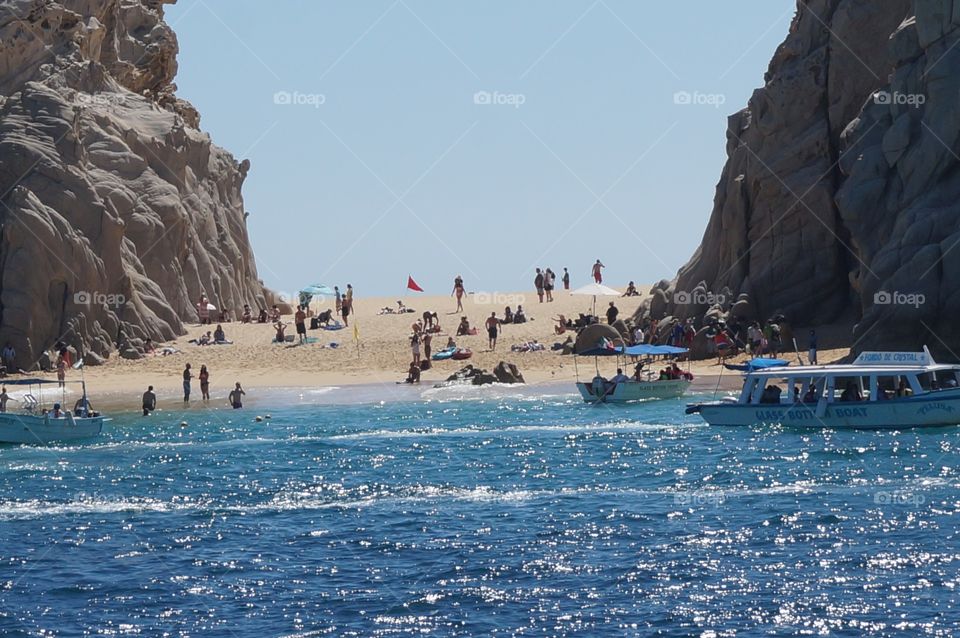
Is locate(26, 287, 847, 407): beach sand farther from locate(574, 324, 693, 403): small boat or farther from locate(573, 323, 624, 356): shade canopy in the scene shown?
locate(574, 324, 693, 403): small boat

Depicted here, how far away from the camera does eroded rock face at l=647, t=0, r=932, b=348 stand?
1982 inches

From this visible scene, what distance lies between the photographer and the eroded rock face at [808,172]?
50.3 metres

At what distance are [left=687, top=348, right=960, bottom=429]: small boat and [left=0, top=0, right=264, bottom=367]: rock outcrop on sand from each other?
88.6ft

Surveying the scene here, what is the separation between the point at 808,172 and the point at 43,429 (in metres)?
28.5

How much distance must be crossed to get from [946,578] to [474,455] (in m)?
15.9

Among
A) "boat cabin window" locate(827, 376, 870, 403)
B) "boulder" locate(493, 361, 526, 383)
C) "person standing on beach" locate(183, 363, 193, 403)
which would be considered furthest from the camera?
"boulder" locate(493, 361, 526, 383)

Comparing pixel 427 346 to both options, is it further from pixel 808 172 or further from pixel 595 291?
pixel 808 172

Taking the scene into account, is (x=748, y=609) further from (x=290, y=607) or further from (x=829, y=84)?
(x=829, y=84)

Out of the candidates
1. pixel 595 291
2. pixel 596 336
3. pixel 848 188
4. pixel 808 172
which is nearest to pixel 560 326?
pixel 595 291

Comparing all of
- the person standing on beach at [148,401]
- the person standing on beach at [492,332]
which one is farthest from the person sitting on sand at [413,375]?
the person standing on beach at [148,401]

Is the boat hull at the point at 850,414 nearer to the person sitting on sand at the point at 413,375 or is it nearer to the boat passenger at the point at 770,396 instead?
the boat passenger at the point at 770,396

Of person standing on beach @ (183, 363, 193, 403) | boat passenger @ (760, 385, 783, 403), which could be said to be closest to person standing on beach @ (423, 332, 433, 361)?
person standing on beach @ (183, 363, 193, 403)

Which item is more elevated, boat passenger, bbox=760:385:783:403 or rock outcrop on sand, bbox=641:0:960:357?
rock outcrop on sand, bbox=641:0:960:357

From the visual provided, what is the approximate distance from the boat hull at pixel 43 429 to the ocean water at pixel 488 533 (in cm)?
51
